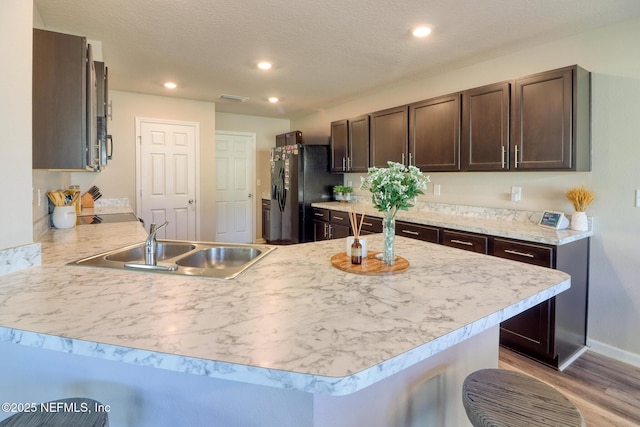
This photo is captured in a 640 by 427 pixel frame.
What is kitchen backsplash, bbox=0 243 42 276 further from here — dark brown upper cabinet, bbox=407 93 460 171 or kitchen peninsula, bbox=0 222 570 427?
dark brown upper cabinet, bbox=407 93 460 171

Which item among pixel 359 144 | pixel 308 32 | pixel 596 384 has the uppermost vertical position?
pixel 308 32

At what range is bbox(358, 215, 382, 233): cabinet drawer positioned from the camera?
3.76 metres

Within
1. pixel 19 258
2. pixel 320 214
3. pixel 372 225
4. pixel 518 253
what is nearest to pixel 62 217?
pixel 19 258

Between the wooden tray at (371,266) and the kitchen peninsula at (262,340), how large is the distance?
Result: 0.14 feet

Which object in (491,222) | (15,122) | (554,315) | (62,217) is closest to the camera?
(15,122)

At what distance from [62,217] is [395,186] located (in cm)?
256

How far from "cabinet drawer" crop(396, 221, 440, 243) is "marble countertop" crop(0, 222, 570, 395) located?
5.15ft

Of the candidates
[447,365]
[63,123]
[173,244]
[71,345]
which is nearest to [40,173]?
[63,123]

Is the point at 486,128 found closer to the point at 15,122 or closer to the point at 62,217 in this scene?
the point at 15,122

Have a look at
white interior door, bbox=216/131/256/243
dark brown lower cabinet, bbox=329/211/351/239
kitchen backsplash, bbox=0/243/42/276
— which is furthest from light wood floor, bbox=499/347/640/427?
white interior door, bbox=216/131/256/243

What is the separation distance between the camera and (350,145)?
4.57 metres

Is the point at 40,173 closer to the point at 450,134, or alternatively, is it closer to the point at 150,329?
the point at 150,329

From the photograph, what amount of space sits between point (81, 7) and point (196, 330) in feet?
Answer: 8.61

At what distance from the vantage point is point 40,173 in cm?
257
